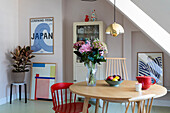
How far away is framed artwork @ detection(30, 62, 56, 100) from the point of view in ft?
15.0

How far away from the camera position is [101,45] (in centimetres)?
234

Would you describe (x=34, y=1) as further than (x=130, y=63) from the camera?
Yes

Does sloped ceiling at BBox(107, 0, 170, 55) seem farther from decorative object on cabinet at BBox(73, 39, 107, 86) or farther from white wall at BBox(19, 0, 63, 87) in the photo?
white wall at BBox(19, 0, 63, 87)

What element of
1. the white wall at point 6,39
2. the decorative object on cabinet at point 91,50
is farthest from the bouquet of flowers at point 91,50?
the white wall at point 6,39

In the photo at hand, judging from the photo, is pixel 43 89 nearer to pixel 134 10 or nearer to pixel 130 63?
pixel 130 63

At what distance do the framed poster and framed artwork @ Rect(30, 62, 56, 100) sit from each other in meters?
0.39

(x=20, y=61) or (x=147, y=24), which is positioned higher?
(x=147, y=24)

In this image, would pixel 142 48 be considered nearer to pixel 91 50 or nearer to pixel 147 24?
pixel 147 24

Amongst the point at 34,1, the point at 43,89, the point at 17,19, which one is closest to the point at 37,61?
the point at 43,89

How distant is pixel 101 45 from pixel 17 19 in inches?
132

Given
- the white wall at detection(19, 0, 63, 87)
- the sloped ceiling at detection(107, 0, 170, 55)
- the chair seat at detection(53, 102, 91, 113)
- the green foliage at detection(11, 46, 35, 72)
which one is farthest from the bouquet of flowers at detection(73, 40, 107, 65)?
the green foliage at detection(11, 46, 35, 72)

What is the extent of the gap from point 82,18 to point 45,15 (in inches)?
37.6

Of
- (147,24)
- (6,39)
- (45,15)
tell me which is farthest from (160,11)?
(6,39)

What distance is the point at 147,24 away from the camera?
304 cm
